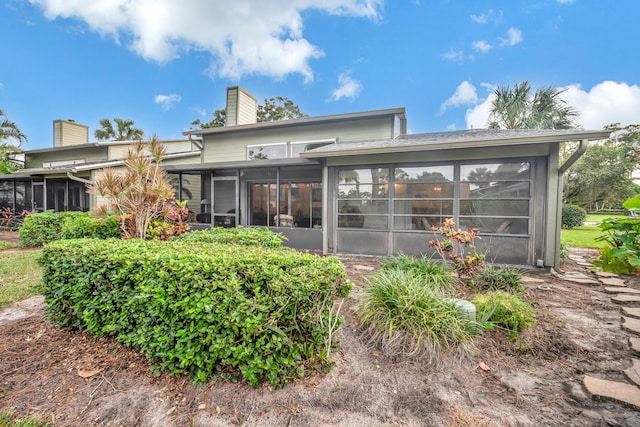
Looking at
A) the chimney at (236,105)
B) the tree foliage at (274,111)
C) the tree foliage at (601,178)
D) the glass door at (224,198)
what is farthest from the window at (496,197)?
the tree foliage at (274,111)

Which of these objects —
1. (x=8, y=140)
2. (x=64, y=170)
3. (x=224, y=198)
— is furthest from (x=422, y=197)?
(x=8, y=140)

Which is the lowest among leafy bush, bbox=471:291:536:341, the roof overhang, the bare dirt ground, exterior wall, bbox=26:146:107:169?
the bare dirt ground

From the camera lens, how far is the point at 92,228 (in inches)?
229

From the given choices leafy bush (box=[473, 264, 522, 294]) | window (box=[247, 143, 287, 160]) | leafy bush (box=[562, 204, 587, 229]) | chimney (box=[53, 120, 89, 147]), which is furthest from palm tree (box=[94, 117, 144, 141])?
leafy bush (box=[562, 204, 587, 229])

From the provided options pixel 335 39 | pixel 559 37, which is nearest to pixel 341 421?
pixel 335 39

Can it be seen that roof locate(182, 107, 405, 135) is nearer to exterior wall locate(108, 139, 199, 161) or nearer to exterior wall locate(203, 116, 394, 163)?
exterior wall locate(203, 116, 394, 163)

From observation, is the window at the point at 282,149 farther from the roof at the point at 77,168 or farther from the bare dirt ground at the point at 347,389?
the bare dirt ground at the point at 347,389

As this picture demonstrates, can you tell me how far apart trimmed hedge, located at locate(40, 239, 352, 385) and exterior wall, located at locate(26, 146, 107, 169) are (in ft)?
54.4

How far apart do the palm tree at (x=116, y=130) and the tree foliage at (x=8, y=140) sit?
789 cm

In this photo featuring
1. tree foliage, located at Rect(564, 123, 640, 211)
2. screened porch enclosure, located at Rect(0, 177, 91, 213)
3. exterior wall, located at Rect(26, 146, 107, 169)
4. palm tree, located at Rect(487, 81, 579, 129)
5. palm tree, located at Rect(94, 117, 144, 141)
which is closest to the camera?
screened porch enclosure, located at Rect(0, 177, 91, 213)

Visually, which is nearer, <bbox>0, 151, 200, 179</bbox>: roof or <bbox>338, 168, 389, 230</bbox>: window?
<bbox>338, 168, 389, 230</bbox>: window

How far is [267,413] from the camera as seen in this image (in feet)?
6.64

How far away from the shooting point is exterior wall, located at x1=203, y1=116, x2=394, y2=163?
32.8ft

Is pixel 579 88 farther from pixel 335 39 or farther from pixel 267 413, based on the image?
pixel 267 413
